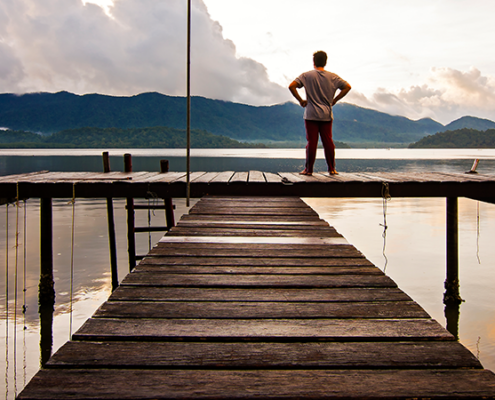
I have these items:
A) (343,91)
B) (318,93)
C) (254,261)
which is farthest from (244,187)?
(254,261)

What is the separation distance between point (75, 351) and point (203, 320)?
67 centimetres

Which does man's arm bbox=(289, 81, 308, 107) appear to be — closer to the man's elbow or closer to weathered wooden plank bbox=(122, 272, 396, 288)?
the man's elbow

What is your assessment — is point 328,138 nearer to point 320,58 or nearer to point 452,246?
point 320,58

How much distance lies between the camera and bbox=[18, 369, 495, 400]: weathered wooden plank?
171 cm

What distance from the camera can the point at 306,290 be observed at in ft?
9.71

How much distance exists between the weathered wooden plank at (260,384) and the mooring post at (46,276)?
25.3ft

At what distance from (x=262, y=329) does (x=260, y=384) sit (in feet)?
1.64

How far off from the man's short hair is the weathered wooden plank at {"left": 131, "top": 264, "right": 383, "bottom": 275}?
5.90 meters

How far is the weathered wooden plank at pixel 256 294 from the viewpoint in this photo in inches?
109

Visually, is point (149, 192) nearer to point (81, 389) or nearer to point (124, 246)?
point (81, 389)

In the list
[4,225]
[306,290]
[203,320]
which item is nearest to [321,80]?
[306,290]

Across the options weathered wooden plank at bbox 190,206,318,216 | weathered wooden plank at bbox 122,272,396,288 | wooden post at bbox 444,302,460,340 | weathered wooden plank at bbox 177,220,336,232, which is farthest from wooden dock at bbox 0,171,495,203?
weathered wooden plank at bbox 122,272,396,288

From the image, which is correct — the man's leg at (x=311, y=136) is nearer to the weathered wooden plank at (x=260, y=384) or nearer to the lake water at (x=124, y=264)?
the lake water at (x=124, y=264)

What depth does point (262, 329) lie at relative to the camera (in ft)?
7.47
